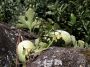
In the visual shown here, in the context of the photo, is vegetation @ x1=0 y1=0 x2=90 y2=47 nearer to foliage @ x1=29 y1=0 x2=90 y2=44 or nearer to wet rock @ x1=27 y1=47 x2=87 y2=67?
foliage @ x1=29 y1=0 x2=90 y2=44

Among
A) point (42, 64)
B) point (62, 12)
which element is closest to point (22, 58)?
point (42, 64)

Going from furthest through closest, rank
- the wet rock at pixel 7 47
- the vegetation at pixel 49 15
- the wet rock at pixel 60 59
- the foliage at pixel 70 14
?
the foliage at pixel 70 14 < the vegetation at pixel 49 15 < the wet rock at pixel 7 47 < the wet rock at pixel 60 59

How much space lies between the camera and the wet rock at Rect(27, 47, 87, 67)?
3.56 metres

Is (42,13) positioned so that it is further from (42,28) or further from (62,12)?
(42,28)

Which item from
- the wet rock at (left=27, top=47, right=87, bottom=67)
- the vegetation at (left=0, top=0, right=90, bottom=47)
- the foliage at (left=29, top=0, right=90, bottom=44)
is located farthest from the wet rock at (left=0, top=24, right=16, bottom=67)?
the foliage at (left=29, top=0, right=90, bottom=44)

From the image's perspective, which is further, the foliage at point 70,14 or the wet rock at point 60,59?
the foliage at point 70,14

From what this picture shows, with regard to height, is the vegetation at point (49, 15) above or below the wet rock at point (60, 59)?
above

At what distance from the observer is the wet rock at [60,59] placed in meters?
3.56

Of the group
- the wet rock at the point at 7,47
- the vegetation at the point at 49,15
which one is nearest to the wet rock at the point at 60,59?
the wet rock at the point at 7,47

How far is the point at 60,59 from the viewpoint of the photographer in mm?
3605

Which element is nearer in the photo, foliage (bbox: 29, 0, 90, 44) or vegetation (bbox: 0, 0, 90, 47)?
vegetation (bbox: 0, 0, 90, 47)

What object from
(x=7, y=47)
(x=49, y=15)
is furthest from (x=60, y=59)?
(x=49, y=15)

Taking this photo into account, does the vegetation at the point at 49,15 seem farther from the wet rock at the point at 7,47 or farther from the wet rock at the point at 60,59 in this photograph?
the wet rock at the point at 60,59

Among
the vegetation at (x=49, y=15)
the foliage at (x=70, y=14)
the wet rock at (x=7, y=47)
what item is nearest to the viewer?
the wet rock at (x=7, y=47)
